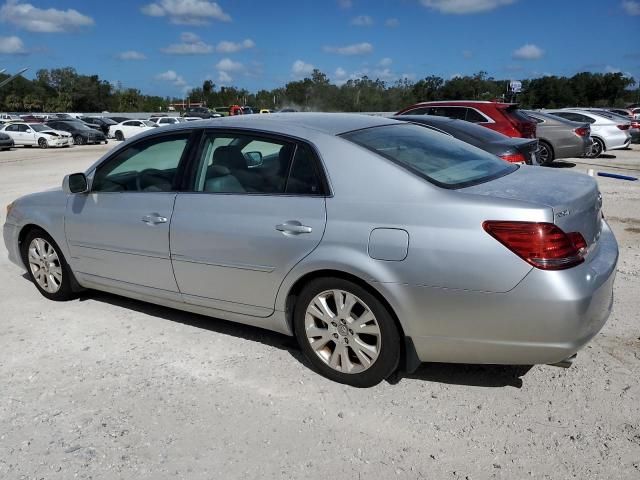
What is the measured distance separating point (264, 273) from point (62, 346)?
1673 millimetres

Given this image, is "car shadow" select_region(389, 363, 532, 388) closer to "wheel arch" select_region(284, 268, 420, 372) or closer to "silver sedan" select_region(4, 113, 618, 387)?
"wheel arch" select_region(284, 268, 420, 372)

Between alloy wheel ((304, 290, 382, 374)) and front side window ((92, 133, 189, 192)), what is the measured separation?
147 centimetres

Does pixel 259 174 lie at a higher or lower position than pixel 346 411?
higher

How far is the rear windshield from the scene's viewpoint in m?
3.39

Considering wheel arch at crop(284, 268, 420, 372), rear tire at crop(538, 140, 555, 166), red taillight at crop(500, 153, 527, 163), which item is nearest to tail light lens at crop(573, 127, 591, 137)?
rear tire at crop(538, 140, 555, 166)

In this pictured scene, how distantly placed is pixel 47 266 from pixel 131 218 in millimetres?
1305

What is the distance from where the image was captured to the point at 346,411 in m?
3.22

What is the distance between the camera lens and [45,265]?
16.5ft

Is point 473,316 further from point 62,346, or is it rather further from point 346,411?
point 62,346

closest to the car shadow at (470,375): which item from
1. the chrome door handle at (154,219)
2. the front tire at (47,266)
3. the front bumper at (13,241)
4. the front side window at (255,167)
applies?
the front side window at (255,167)

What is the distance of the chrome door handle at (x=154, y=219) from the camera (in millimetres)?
4049

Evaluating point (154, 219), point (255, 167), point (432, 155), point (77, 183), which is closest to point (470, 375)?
point (432, 155)

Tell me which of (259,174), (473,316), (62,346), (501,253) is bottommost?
(62,346)

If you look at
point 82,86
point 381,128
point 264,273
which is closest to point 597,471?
point 264,273
